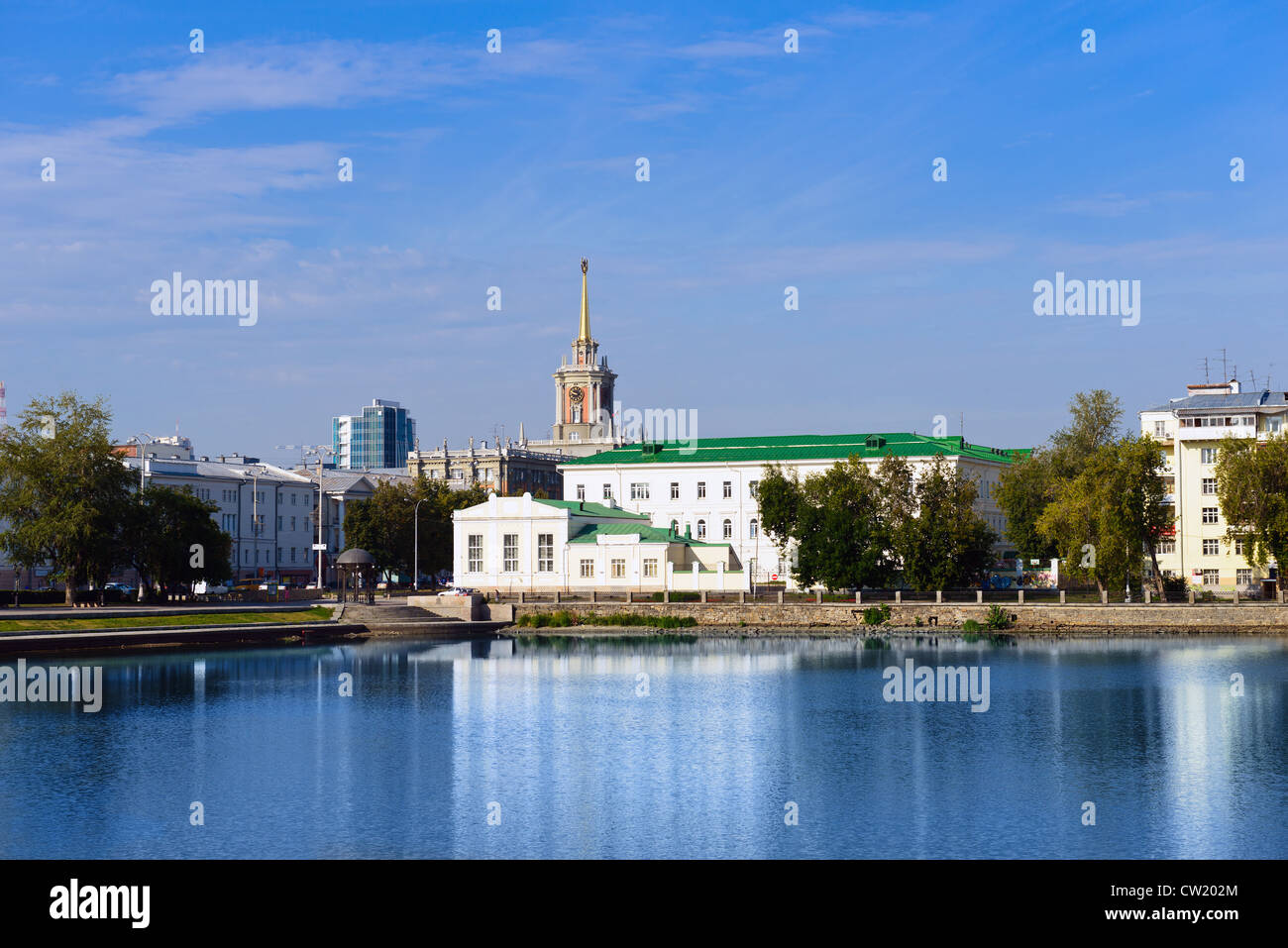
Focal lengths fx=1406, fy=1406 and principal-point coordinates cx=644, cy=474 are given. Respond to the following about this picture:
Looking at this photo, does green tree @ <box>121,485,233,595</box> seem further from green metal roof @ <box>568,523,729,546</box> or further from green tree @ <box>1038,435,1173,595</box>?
green tree @ <box>1038,435,1173,595</box>

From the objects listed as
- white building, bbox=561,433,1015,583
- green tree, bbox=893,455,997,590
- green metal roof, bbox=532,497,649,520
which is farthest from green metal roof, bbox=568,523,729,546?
green tree, bbox=893,455,997,590

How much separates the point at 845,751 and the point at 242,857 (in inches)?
778

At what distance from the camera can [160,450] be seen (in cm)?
15750

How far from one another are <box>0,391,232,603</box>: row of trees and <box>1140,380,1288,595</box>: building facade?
70706 millimetres

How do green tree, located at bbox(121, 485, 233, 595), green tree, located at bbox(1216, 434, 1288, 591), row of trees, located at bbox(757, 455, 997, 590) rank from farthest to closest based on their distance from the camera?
row of trees, located at bbox(757, 455, 997, 590) < green tree, located at bbox(121, 485, 233, 595) < green tree, located at bbox(1216, 434, 1288, 591)

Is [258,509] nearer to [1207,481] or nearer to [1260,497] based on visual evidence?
[1207,481]

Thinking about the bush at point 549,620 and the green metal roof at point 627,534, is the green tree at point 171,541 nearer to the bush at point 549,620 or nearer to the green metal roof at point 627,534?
the bush at point 549,620

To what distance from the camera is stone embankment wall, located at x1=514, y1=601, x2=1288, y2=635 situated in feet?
277

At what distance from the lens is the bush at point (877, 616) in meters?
88.9

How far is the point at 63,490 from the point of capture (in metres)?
86.1

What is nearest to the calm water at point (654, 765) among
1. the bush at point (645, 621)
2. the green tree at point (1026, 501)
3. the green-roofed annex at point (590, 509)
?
the bush at point (645, 621)

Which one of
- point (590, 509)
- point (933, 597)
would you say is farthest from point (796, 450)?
point (933, 597)

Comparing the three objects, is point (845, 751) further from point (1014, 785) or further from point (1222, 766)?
point (1222, 766)

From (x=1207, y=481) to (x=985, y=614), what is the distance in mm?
25229
